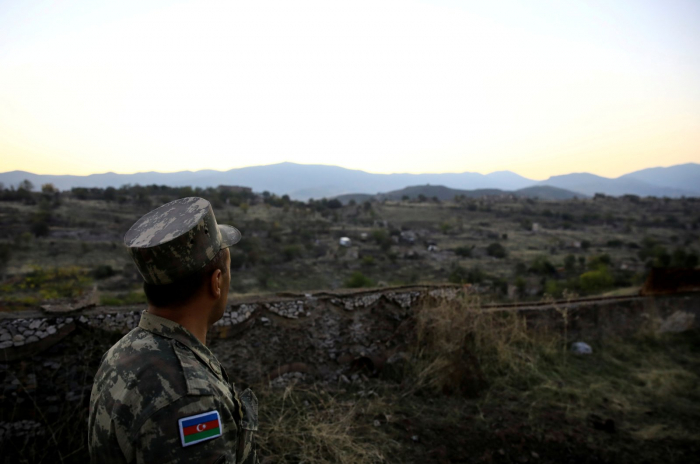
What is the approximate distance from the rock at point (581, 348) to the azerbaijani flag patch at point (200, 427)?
19.6 feet

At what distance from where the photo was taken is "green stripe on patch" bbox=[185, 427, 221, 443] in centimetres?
125

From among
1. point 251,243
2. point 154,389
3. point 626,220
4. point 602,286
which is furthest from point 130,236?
point 626,220

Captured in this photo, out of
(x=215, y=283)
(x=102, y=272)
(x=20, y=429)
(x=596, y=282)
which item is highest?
(x=215, y=283)

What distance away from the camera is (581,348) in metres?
5.81

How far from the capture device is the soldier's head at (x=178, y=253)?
4.66ft

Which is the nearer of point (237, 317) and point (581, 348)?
point (237, 317)

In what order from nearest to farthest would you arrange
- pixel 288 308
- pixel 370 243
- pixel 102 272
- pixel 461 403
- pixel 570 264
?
1. pixel 461 403
2. pixel 288 308
3. pixel 102 272
4. pixel 570 264
5. pixel 370 243

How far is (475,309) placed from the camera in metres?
5.23

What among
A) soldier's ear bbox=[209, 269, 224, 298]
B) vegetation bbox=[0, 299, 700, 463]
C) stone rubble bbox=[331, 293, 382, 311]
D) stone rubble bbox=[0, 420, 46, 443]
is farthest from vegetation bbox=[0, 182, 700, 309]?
soldier's ear bbox=[209, 269, 224, 298]

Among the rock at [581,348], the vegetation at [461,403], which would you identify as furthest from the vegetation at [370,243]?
the vegetation at [461,403]

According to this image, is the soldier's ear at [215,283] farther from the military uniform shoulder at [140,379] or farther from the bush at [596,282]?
the bush at [596,282]

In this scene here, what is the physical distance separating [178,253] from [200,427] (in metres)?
0.60

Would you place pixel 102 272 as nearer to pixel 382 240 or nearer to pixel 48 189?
pixel 382 240

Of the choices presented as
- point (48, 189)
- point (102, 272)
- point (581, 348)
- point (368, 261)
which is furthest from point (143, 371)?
point (48, 189)
